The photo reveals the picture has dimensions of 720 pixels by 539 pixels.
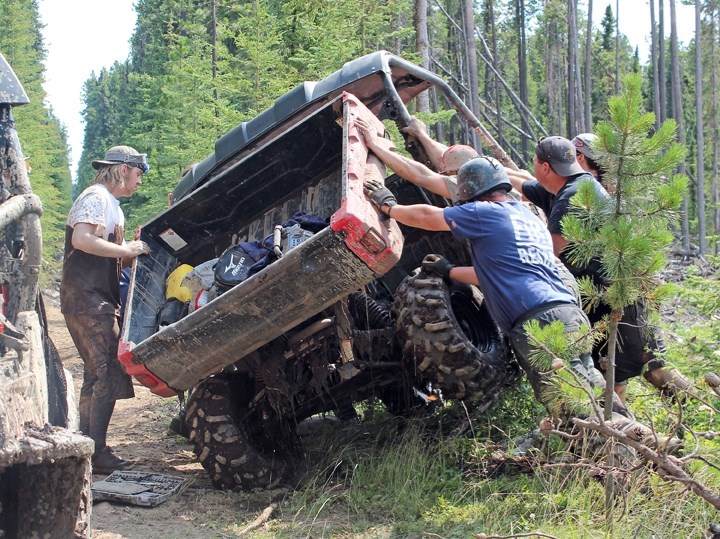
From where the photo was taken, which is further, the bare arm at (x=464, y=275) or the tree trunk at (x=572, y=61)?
the tree trunk at (x=572, y=61)

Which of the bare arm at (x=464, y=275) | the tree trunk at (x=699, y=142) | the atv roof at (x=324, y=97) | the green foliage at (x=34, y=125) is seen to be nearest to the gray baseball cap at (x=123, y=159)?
the atv roof at (x=324, y=97)

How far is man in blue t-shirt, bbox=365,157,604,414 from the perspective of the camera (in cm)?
484

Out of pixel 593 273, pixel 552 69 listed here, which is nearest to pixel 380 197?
pixel 593 273

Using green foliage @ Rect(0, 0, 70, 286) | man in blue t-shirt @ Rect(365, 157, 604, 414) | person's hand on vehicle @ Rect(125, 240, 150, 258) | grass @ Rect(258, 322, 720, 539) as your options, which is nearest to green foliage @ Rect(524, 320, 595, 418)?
grass @ Rect(258, 322, 720, 539)

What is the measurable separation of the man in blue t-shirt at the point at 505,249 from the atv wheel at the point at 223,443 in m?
1.68

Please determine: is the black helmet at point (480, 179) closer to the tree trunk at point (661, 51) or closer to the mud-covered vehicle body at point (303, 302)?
the mud-covered vehicle body at point (303, 302)

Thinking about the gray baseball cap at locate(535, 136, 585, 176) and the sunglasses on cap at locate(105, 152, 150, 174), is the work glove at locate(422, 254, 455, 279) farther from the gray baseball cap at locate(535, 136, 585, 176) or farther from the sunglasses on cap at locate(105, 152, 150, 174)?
the sunglasses on cap at locate(105, 152, 150, 174)

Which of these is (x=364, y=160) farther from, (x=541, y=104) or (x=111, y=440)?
(x=541, y=104)

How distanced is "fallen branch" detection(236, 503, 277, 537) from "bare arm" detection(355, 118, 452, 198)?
2.14 meters

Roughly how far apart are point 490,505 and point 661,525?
3.44 feet

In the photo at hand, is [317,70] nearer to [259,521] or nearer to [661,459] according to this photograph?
[259,521]

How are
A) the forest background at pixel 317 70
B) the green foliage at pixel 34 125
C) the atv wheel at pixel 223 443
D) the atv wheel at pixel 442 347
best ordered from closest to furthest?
the atv wheel at pixel 442 347 → the atv wheel at pixel 223 443 → the forest background at pixel 317 70 → the green foliage at pixel 34 125

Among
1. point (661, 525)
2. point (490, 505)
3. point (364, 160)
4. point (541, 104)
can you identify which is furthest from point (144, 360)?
point (541, 104)

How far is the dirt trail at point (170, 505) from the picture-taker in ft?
16.6
